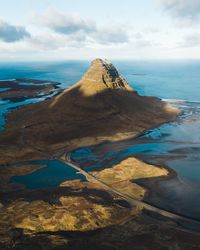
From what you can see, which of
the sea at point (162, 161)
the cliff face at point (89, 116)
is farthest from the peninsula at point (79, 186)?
the sea at point (162, 161)

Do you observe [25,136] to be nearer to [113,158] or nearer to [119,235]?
[113,158]

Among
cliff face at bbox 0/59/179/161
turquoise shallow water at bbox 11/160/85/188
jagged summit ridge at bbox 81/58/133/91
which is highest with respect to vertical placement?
jagged summit ridge at bbox 81/58/133/91

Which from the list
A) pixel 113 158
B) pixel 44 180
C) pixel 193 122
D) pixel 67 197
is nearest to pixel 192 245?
pixel 67 197

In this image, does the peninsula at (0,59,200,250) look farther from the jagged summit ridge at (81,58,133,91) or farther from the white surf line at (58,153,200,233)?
the jagged summit ridge at (81,58,133,91)

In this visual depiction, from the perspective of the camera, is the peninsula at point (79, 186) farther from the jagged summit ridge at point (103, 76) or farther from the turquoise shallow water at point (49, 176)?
the jagged summit ridge at point (103, 76)

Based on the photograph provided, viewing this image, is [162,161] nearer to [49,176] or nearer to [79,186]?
[79,186]

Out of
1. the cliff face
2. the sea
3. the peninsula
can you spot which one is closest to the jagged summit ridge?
the cliff face

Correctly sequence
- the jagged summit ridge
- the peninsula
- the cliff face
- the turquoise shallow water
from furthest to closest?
the jagged summit ridge
the cliff face
the turquoise shallow water
the peninsula

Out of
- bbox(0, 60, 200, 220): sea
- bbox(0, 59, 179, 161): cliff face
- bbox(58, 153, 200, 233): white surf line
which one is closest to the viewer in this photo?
bbox(58, 153, 200, 233): white surf line
